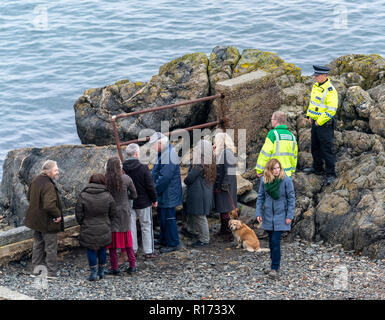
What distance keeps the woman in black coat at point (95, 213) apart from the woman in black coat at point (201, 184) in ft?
4.96

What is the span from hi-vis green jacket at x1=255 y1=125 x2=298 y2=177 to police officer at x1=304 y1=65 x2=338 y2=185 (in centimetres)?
119

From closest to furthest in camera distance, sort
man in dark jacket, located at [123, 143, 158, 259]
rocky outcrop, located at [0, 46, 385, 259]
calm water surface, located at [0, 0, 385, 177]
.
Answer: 1. man in dark jacket, located at [123, 143, 158, 259]
2. rocky outcrop, located at [0, 46, 385, 259]
3. calm water surface, located at [0, 0, 385, 177]

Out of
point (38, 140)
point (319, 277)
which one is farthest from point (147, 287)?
point (38, 140)

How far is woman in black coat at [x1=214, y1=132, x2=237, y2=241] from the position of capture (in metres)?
8.38

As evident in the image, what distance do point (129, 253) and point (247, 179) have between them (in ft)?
10.7

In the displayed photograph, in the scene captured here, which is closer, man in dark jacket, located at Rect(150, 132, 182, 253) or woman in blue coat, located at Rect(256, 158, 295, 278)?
woman in blue coat, located at Rect(256, 158, 295, 278)

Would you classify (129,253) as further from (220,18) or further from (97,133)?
(220,18)

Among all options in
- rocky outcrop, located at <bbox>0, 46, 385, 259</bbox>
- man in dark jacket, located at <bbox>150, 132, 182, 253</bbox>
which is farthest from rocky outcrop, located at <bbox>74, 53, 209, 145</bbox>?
man in dark jacket, located at <bbox>150, 132, 182, 253</bbox>

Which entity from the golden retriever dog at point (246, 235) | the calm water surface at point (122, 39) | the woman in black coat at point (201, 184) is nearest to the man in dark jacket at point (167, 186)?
the woman in black coat at point (201, 184)

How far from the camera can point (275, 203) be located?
24.4ft

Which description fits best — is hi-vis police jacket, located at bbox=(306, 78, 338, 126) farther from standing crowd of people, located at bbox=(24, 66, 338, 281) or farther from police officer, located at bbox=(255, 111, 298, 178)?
police officer, located at bbox=(255, 111, 298, 178)

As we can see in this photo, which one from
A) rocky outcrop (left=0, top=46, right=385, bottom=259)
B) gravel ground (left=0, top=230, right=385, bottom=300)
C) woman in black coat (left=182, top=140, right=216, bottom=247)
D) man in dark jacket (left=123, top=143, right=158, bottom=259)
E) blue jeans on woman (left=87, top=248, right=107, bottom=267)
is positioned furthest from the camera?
rocky outcrop (left=0, top=46, right=385, bottom=259)

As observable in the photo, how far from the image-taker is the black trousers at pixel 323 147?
31.3 ft

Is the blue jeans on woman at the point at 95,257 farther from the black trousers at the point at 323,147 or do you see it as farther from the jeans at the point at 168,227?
the black trousers at the point at 323,147
